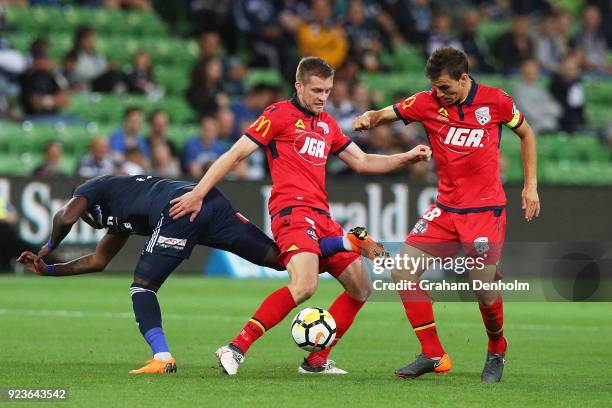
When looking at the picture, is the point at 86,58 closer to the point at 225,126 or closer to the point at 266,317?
the point at 225,126

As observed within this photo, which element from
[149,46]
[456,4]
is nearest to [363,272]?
[149,46]

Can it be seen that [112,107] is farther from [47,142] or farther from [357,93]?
[357,93]

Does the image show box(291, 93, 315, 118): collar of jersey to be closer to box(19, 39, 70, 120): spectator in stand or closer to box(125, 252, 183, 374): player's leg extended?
box(125, 252, 183, 374): player's leg extended

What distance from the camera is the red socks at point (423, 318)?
29.1ft

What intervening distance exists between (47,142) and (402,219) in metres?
5.16

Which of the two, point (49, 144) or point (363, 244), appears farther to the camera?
point (49, 144)

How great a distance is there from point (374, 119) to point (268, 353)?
2.25 meters

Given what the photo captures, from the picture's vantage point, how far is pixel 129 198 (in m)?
9.19

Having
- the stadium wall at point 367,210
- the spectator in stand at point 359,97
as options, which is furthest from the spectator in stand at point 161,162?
the spectator in stand at point 359,97

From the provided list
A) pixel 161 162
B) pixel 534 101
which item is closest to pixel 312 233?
pixel 161 162

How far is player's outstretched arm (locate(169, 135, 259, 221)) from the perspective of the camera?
8.70 metres

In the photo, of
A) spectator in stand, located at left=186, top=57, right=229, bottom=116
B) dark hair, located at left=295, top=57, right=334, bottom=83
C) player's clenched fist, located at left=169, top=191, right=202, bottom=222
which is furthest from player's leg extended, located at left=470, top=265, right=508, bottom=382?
spectator in stand, located at left=186, top=57, right=229, bottom=116

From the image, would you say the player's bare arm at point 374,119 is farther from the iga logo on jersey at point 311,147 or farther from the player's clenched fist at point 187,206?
the player's clenched fist at point 187,206

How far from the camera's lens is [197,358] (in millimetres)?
9781
